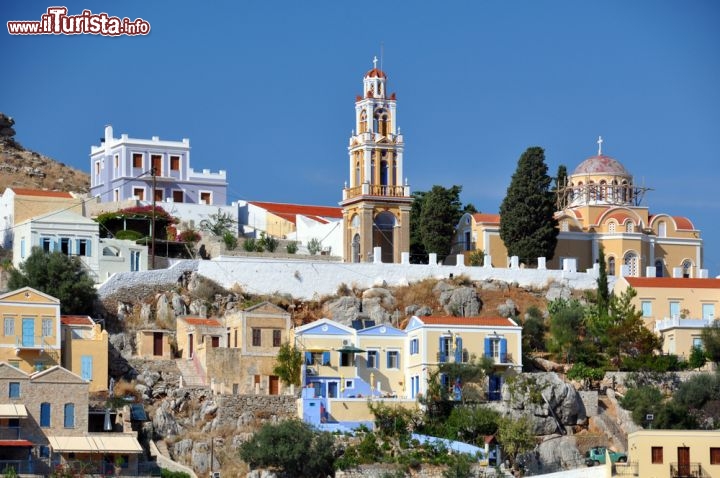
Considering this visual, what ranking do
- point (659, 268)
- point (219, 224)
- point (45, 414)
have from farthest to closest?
point (659, 268) → point (219, 224) → point (45, 414)

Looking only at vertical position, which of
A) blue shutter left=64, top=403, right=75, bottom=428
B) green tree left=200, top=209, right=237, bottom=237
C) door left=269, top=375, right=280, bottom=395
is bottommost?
blue shutter left=64, top=403, right=75, bottom=428

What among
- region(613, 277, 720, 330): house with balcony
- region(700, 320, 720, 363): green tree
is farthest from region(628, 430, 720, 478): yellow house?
region(613, 277, 720, 330): house with balcony

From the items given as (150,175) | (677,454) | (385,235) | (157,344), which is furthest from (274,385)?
(150,175)

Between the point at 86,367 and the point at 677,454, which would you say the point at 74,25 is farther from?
the point at 677,454

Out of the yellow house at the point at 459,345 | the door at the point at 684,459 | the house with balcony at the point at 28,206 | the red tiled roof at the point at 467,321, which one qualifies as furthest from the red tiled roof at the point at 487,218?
the door at the point at 684,459

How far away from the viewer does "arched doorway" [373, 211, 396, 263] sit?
333ft

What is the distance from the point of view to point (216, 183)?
11206cm

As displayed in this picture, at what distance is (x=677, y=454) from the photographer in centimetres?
A: 6962

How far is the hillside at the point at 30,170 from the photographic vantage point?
122312mm

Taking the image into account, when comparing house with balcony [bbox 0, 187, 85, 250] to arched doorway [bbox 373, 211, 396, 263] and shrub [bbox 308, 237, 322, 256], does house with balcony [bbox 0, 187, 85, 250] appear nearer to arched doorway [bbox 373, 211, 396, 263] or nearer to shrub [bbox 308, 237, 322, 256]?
shrub [bbox 308, 237, 322, 256]

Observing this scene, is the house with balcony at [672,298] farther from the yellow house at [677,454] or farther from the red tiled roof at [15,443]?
the red tiled roof at [15,443]

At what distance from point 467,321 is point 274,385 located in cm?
913

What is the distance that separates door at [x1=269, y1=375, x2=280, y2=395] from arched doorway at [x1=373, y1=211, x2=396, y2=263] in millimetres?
19052

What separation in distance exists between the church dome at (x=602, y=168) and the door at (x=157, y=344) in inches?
1333
